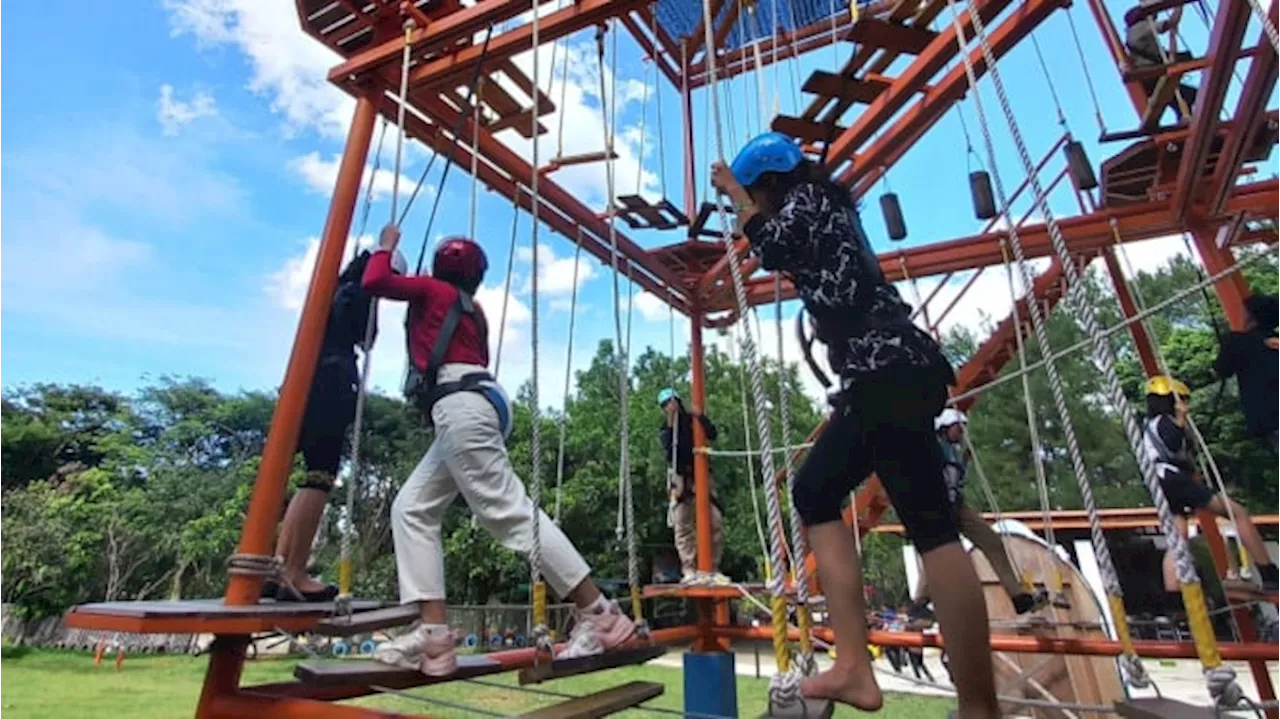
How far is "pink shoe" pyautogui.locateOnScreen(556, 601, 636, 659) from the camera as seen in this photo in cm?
233

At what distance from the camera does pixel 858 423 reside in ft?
6.09

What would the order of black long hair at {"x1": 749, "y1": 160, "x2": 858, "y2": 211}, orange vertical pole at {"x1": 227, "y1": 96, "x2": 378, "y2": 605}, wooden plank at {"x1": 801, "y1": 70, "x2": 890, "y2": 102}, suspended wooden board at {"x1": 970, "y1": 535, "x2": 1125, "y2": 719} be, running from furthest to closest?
suspended wooden board at {"x1": 970, "y1": 535, "x2": 1125, "y2": 719} < wooden plank at {"x1": 801, "y1": 70, "x2": 890, "y2": 102} < orange vertical pole at {"x1": 227, "y1": 96, "x2": 378, "y2": 605} < black long hair at {"x1": 749, "y1": 160, "x2": 858, "y2": 211}

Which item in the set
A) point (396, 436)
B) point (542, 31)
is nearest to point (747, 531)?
point (396, 436)

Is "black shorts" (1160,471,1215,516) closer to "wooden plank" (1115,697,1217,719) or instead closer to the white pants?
"wooden plank" (1115,697,1217,719)

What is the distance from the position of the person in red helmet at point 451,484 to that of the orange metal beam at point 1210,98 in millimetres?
3545

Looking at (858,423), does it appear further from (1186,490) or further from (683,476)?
(683,476)

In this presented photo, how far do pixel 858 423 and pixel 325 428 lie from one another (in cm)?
229

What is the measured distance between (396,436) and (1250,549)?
73.7 feet

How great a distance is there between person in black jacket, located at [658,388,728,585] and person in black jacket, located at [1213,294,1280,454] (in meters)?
3.40

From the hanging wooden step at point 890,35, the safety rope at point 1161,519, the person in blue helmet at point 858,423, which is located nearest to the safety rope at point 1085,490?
the safety rope at point 1161,519

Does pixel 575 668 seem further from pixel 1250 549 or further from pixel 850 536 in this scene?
pixel 1250 549

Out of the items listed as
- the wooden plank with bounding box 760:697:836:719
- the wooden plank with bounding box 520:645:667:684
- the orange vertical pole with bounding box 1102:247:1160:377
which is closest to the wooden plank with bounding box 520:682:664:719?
the wooden plank with bounding box 520:645:667:684

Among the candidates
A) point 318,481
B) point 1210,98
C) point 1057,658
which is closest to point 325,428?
point 318,481

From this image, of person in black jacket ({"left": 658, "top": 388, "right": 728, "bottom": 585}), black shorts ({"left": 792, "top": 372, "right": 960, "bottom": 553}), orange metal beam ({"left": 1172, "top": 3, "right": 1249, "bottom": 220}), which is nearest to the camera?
black shorts ({"left": 792, "top": 372, "right": 960, "bottom": 553})
